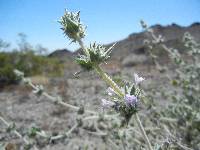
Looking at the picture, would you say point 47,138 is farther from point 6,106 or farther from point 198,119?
point 6,106

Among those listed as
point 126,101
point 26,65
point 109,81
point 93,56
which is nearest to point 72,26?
point 93,56

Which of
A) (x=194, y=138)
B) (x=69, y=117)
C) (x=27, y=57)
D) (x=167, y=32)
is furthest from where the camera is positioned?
(x=167, y=32)

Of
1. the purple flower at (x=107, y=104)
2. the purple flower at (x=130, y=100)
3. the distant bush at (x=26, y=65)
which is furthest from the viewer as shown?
the distant bush at (x=26, y=65)

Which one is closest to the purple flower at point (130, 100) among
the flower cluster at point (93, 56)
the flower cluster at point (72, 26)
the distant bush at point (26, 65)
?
the flower cluster at point (93, 56)

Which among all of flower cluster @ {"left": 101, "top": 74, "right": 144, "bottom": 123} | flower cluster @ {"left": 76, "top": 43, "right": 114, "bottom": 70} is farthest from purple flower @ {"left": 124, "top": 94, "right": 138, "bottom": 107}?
flower cluster @ {"left": 76, "top": 43, "right": 114, "bottom": 70}

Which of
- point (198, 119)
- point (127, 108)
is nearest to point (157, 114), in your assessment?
point (198, 119)

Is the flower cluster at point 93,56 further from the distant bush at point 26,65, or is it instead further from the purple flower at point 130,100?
the distant bush at point 26,65
